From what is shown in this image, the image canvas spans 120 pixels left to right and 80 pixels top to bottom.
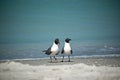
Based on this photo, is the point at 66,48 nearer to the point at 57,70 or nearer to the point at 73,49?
the point at 73,49

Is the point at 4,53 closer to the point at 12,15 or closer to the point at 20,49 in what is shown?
the point at 20,49

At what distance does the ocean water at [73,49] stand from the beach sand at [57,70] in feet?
0.33

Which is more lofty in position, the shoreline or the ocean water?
the ocean water

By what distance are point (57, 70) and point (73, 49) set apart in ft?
1.52

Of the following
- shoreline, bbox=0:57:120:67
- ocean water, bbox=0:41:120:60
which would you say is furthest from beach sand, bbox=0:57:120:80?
ocean water, bbox=0:41:120:60

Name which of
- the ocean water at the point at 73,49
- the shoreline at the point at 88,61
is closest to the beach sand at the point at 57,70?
the shoreline at the point at 88,61

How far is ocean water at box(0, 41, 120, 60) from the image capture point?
17.0 ft

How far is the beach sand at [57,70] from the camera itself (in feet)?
16.3

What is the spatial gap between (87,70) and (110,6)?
1180 millimetres

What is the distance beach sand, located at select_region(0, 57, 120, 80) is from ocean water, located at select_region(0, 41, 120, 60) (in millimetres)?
102

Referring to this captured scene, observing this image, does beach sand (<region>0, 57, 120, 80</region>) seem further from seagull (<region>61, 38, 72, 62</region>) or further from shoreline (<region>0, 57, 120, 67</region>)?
seagull (<region>61, 38, 72, 62</region>)

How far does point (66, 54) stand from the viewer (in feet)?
17.1

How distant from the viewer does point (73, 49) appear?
17.1 feet

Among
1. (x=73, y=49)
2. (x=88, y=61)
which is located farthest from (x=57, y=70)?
(x=88, y=61)
